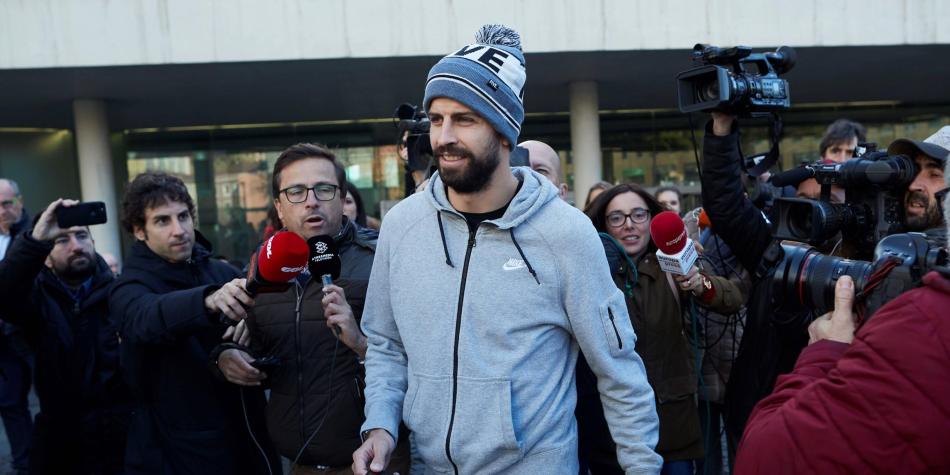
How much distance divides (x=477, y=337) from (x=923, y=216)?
150 centimetres

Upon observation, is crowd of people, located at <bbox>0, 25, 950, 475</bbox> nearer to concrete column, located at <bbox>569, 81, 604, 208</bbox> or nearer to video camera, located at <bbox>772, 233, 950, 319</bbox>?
video camera, located at <bbox>772, 233, 950, 319</bbox>

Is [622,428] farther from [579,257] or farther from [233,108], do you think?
[233,108]

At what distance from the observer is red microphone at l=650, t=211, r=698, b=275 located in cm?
292

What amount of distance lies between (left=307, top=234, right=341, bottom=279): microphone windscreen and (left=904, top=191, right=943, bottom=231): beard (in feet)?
6.10

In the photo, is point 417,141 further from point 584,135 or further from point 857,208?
point 584,135

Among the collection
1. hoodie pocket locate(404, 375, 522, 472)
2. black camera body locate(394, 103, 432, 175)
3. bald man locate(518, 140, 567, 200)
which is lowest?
hoodie pocket locate(404, 375, 522, 472)

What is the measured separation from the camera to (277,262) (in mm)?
2270

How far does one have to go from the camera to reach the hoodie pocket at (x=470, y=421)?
1.90m

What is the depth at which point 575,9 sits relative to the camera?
9609 mm

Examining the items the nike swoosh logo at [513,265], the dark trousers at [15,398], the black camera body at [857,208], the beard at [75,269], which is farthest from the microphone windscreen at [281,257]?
the dark trousers at [15,398]

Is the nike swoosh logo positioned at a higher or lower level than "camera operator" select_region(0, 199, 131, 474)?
higher

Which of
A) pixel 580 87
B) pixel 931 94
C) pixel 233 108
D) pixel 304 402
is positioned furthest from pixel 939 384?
pixel 931 94

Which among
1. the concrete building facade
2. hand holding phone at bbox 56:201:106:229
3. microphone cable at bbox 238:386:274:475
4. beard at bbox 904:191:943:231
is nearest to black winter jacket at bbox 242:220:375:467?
microphone cable at bbox 238:386:274:475

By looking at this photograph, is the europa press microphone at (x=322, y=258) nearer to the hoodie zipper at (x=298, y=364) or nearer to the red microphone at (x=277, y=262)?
the red microphone at (x=277, y=262)
